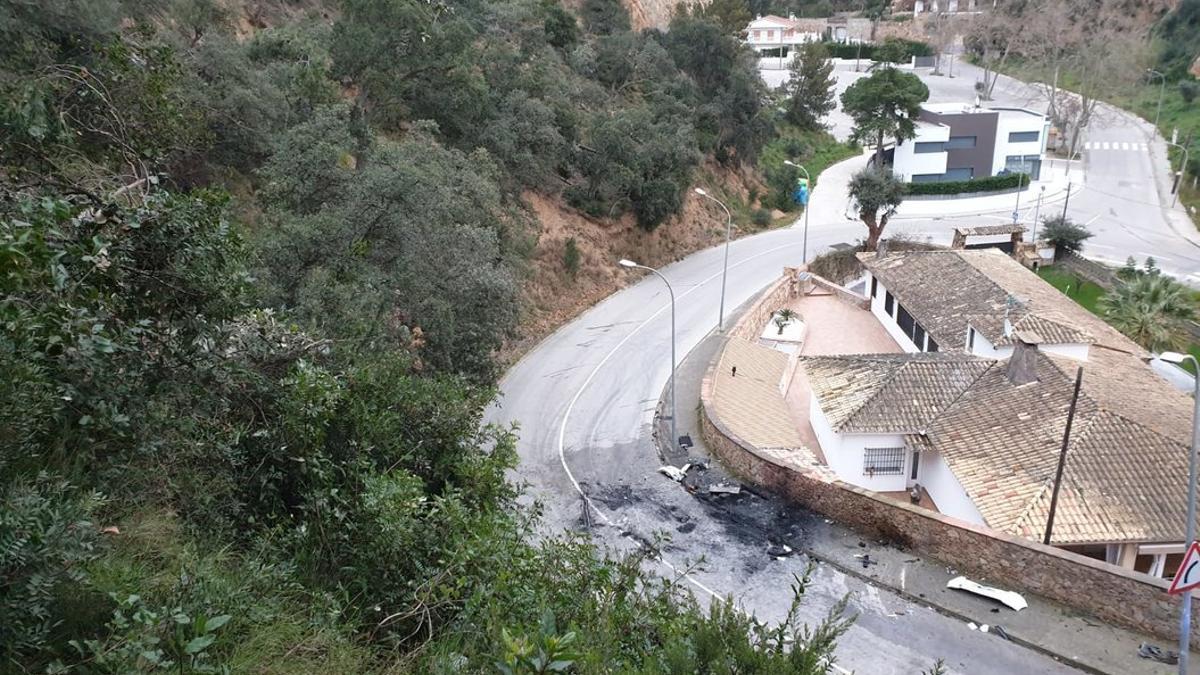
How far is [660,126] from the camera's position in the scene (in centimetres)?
4084

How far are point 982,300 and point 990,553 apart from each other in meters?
15.9

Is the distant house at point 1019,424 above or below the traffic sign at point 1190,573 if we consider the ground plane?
below

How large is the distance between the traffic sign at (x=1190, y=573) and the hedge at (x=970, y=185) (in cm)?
4870

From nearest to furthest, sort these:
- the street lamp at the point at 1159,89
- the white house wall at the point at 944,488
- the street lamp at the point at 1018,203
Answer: the white house wall at the point at 944,488 < the street lamp at the point at 1018,203 < the street lamp at the point at 1159,89

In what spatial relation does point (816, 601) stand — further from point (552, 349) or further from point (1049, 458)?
point (552, 349)

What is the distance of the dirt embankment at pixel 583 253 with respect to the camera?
1324 inches

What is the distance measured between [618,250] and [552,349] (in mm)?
10081

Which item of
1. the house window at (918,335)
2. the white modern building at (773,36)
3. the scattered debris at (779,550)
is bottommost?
the house window at (918,335)

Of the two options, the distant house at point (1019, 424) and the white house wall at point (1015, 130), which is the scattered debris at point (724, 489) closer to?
the distant house at point (1019, 424)

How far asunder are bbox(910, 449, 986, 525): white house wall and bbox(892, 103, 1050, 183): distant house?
1626 inches

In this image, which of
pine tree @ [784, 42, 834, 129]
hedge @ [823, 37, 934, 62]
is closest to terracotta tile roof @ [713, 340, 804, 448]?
pine tree @ [784, 42, 834, 129]

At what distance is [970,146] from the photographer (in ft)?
198

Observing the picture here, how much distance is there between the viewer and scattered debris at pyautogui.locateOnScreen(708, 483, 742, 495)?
66.0ft

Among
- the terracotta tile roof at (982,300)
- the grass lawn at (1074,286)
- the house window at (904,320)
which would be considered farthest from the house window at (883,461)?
the grass lawn at (1074,286)
